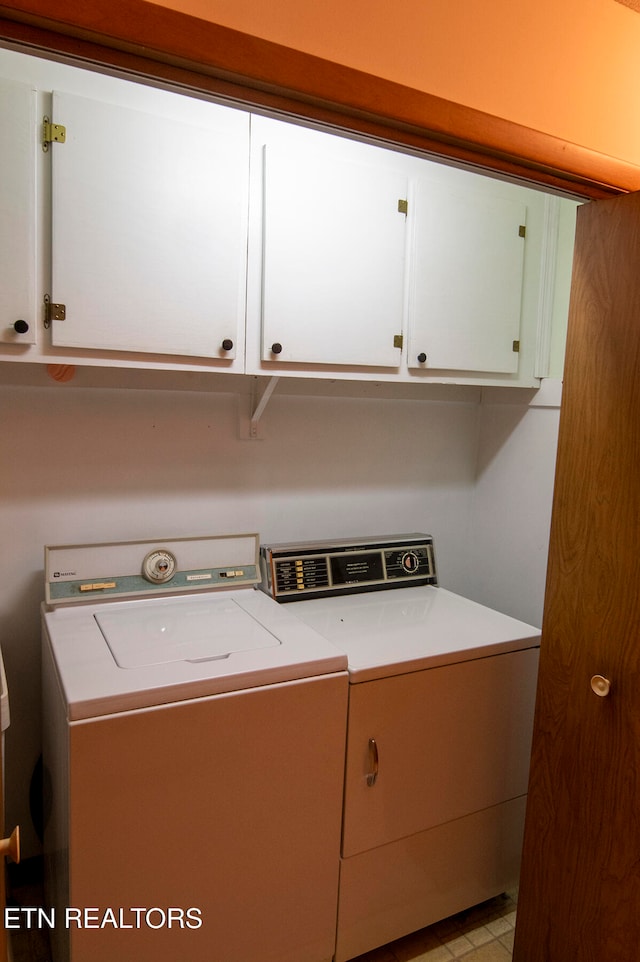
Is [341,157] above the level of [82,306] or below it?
above

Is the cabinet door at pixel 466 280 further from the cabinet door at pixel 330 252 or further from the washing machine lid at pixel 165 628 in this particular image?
the washing machine lid at pixel 165 628

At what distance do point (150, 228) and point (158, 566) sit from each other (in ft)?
3.19

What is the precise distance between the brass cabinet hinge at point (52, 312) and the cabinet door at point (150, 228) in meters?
0.01

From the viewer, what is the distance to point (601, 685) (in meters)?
1.41

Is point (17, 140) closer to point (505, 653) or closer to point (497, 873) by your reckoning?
point (505, 653)

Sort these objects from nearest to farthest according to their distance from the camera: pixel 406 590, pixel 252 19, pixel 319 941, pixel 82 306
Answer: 1. pixel 252 19
2. pixel 82 306
3. pixel 319 941
4. pixel 406 590

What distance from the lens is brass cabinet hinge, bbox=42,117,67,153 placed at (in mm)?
1494

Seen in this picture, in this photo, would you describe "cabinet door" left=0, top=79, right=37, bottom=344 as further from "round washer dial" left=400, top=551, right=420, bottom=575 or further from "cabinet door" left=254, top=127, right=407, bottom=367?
"round washer dial" left=400, top=551, right=420, bottom=575

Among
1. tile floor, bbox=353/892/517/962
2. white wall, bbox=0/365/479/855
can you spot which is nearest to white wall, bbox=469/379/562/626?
white wall, bbox=0/365/479/855

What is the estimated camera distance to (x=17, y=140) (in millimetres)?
1466

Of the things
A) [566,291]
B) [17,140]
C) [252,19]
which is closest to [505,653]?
[566,291]

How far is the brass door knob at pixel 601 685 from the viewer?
1.40 metres

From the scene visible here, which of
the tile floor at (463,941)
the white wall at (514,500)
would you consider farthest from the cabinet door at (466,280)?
the tile floor at (463,941)

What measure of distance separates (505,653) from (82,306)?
149 centimetres
